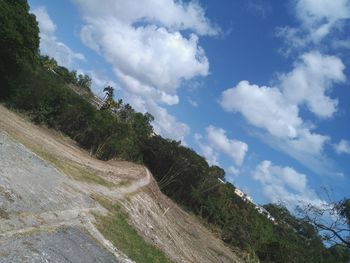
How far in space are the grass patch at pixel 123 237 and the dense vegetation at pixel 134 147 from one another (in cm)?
1733

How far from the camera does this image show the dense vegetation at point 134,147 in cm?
3416

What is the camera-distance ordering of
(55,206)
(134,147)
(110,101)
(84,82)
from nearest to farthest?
(55,206), (134,147), (110,101), (84,82)

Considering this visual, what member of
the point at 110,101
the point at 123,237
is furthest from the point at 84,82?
the point at 123,237

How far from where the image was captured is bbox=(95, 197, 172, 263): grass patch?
12727 millimetres

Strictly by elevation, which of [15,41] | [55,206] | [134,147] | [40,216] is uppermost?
[15,41]

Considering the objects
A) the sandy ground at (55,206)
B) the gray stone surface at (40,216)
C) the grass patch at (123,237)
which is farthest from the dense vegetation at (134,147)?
the gray stone surface at (40,216)

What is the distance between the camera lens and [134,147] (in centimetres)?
4412

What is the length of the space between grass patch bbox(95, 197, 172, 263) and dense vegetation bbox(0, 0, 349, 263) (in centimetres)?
1733

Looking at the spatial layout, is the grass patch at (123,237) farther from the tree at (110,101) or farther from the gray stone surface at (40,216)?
the tree at (110,101)

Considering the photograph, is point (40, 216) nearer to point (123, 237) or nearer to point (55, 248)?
point (55, 248)

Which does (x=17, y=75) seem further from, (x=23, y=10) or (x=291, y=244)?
(x=291, y=244)

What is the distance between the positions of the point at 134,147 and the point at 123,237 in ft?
100

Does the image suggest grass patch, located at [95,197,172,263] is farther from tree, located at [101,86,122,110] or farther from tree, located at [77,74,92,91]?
tree, located at [77,74,92,91]

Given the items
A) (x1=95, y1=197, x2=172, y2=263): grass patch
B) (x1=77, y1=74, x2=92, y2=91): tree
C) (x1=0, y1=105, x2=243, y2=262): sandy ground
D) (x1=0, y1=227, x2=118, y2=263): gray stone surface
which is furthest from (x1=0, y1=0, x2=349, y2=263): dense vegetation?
(x1=77, y1=74, x2=92, y2=91): tree
